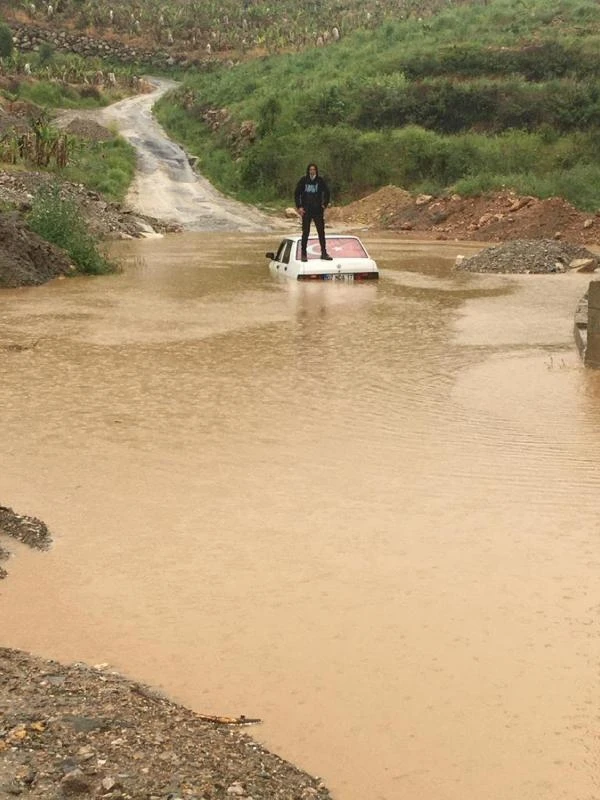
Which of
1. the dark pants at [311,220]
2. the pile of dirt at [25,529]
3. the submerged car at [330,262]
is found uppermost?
the dark pants at [311,220]

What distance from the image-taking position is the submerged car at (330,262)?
21.9 m

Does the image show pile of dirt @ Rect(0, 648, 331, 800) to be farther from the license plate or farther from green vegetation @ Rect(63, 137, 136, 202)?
green vegetation @ Rect(63, 137, 136, 202)

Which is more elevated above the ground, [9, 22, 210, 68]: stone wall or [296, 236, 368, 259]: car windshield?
[9, 22, 210, 68]: stone wall

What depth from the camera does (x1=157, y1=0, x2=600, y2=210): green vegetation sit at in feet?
148

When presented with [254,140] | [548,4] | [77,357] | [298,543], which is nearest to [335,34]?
[548,4]

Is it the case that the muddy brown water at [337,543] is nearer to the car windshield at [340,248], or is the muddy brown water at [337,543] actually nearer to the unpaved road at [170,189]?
the car windshield at [340,248]

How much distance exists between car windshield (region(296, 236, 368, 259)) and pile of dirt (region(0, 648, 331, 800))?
18.0 meters

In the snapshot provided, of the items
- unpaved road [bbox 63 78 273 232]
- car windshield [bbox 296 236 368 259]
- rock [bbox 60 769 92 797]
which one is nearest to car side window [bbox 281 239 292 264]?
car windshield [bbox 296 236 368 259]

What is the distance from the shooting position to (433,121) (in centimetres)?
5041

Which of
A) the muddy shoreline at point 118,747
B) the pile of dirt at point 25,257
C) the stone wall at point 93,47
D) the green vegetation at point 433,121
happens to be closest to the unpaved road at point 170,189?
the green vegetation at point 433,121

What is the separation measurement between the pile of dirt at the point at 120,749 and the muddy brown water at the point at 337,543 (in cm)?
30

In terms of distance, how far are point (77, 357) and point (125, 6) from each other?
9557 cm

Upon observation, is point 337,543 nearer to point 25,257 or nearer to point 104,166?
point 25,257

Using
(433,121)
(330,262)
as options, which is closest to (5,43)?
(433,121)
